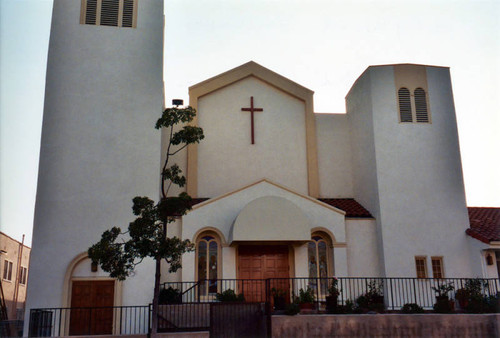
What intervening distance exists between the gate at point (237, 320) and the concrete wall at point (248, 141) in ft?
29.3

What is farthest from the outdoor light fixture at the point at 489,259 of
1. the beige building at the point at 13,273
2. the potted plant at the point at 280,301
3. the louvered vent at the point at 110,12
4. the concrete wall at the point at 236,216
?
the beige building at the point at 13,273

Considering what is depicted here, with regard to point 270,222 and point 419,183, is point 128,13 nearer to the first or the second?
point 270,222

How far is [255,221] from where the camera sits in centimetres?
2005

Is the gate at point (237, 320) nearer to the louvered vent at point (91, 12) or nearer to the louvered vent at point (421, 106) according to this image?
the louvered vent at point (421, 106)

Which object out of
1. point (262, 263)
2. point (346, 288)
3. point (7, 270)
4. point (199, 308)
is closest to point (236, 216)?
point (262, 263)

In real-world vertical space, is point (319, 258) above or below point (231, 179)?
below

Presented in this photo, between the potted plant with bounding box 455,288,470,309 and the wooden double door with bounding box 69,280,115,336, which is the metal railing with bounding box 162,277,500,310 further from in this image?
the wooden double door with bounding box 69,280,115,336

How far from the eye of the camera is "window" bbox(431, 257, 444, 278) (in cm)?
2130

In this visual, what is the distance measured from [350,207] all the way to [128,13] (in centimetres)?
1322

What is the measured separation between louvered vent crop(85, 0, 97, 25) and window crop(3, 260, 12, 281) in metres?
24.6


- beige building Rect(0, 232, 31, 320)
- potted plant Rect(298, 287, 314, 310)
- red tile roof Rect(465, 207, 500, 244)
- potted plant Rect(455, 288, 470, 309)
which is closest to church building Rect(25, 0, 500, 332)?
red tile roof Rect(465, 207, 500, 244)

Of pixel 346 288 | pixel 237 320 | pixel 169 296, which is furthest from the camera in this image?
pixel 346 288

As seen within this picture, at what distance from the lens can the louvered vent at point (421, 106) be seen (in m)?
22.9

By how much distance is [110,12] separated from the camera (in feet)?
71.2
